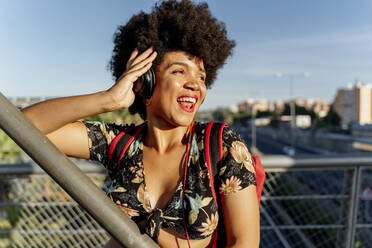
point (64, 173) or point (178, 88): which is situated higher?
point (178, 88)

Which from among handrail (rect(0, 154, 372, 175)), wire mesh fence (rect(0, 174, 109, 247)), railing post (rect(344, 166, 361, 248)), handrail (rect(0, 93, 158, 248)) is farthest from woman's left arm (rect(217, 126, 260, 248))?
wire mesh fence (rect(0, 174, 109, 247))

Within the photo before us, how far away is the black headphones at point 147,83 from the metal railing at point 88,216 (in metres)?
1.13

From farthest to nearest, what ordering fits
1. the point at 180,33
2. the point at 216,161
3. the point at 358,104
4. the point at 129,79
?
the point at 358,104, the point at 180,33, the point at 129,79, the point at 216,161

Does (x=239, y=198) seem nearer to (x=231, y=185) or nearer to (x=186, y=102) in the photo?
(x=231, y=185)

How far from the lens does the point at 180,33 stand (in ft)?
Answer: 5.51

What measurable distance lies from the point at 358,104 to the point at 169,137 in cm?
8120

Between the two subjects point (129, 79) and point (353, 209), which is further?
point (353, 209)

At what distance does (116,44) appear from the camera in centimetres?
199

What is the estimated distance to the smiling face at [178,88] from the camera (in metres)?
1.61

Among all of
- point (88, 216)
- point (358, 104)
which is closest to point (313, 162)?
point (88, 216)

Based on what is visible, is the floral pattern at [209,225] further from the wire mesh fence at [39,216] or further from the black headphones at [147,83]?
the wire mesh fence at [39,216]

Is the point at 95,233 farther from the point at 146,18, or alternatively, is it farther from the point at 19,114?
the point at 19,114

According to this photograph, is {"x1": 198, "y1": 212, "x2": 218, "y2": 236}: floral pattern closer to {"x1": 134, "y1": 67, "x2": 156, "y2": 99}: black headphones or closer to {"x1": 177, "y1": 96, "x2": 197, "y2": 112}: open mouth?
{"x1": 177, "y1": 96, "x2": 197, "y2": 112}: open mouth

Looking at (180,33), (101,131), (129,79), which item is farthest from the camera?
(101,131)
